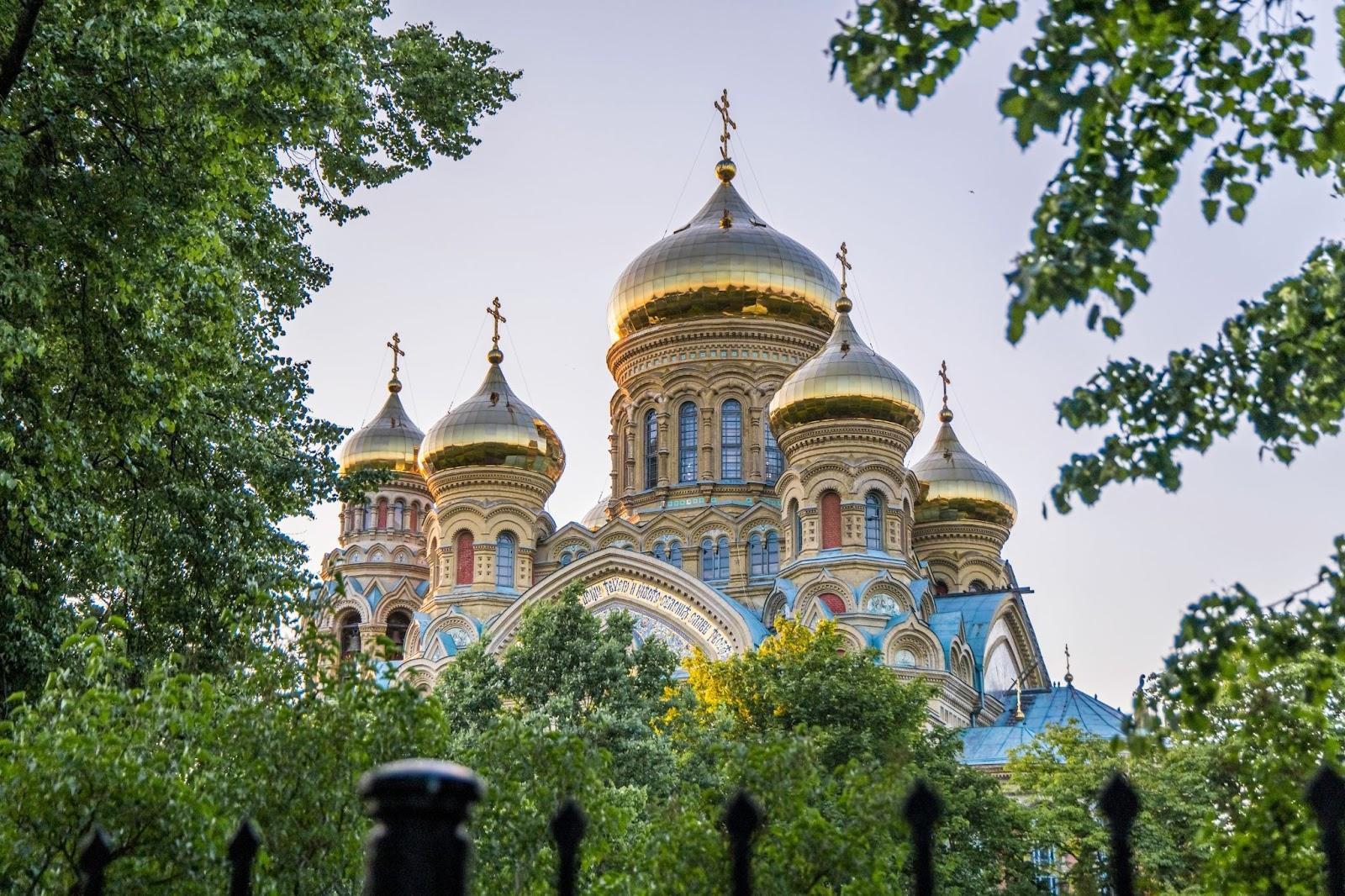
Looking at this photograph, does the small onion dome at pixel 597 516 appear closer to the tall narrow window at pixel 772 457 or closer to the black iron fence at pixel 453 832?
the tall narrow window at pixel 772 457

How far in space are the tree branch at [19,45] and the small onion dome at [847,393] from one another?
2370 centimetres

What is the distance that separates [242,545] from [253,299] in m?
2.38

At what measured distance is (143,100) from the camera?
32.8ft

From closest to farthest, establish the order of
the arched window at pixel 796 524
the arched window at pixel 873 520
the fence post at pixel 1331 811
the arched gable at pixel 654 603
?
the fence post at pixel 1331 811 < the arched gable at pixel 654 603 < the arched window at pixel 873 520 < the arched window at pixel 796 524

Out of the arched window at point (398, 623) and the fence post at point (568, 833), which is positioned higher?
the arched window at point (398, 623)

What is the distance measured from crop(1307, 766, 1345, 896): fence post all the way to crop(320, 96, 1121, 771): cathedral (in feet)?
86.2

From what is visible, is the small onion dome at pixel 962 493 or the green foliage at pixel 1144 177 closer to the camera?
the green foliage at pixel 1144 177

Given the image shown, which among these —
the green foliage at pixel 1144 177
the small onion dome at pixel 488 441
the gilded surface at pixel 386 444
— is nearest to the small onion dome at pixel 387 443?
the gilded surface at pixel 386 444

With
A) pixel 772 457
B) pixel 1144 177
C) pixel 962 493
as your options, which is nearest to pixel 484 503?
pixel 772 457

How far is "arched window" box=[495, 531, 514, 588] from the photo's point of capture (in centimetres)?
3569

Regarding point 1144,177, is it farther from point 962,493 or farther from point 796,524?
point 962,493

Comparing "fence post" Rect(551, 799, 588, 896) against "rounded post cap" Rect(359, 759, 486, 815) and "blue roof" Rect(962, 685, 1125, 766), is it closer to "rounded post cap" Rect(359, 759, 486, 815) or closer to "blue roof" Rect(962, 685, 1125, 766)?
"rounded post cap" Rect(359, 759, 486, 815)

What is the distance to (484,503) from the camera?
118ft

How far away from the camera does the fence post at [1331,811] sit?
2875 mm
